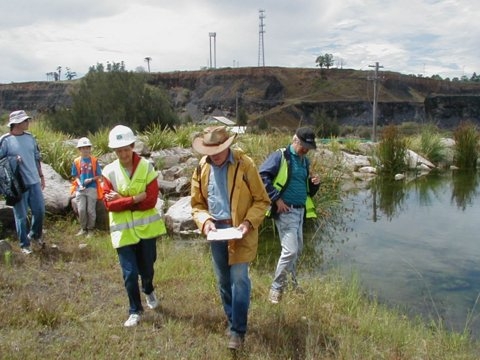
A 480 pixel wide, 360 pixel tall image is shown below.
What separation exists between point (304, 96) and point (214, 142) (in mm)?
72041

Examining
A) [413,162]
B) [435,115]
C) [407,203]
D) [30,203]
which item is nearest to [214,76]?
[435,115]

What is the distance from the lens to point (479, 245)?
26.5ft

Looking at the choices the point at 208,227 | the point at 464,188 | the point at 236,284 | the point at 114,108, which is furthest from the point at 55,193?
the point at 114,108

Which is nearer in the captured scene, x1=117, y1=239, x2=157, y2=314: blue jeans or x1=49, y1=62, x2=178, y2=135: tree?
x1=117, y1=239, x2=157, y2=314: blue jeans

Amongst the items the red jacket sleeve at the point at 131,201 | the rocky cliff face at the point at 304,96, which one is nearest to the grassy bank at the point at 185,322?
the red jacket sleeve at the point at 131,201

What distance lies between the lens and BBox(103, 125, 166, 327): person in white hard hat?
13.6 ft

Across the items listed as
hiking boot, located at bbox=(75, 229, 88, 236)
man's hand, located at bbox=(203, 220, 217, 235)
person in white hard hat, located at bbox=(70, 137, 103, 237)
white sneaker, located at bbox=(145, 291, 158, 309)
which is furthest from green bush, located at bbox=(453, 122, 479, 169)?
man's hand, located at bbox=(203, 220, 217, 235)

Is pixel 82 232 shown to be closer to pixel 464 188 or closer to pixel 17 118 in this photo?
pixel 17 118

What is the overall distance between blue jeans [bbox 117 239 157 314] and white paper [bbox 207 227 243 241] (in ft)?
2.94

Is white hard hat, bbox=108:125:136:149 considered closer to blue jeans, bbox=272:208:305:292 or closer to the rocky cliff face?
blue jeans, bbox=272:208:305:292

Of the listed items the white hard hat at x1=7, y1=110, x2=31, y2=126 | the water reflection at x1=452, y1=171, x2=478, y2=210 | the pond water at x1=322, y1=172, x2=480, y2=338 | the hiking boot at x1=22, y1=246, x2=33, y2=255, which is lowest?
Answer: the pond water at x1=322, y1=172, x2=480, y2=338

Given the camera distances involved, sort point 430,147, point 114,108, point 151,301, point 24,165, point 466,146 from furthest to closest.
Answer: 1. point 114,108
2. point 430,147
3. point 466,146
4. point 24,165
5. point 151,301

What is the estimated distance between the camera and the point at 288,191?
4.91 m

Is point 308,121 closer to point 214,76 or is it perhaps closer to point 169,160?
point 214,76
